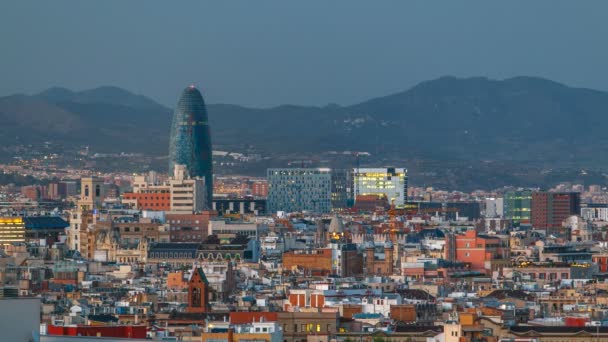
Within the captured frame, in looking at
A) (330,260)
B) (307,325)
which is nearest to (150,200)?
(330,260)

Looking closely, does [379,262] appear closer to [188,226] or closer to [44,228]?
[44,228]

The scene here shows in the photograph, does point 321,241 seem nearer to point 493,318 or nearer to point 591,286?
point 591,286

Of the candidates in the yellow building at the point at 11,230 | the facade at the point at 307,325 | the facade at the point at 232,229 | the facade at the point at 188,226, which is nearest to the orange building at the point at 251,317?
the facade at the point at 307,325

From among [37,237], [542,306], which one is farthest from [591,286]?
[37,237]

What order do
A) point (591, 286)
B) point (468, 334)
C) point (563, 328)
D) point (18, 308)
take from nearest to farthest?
point (18, 308)
point (468, 334)
point (563, 328)
point (591, 286)

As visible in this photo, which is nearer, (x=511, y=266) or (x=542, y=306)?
(x=542, y=306)

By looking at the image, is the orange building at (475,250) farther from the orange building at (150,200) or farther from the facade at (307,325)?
the facade at (307,325)

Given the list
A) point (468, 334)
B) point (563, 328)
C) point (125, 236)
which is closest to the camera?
point (468, 334)

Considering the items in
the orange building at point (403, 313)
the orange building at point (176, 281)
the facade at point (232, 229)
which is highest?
the facade at point (232, 229)
